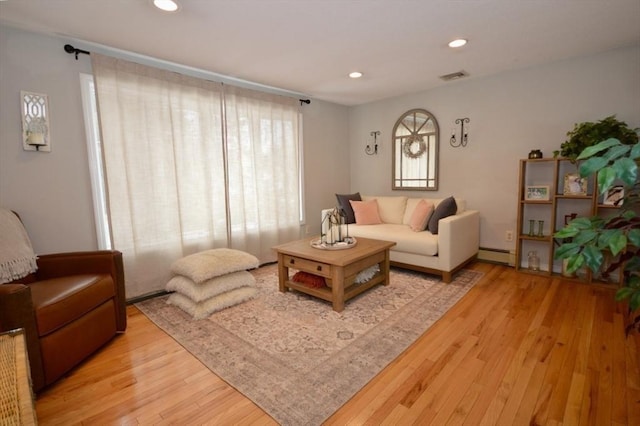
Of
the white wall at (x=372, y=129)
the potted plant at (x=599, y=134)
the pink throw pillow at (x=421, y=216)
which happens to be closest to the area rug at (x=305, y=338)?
the pink throw pillow at (x=421, y=216)

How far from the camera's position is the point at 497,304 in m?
2.65

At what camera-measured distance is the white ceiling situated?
79.3 inches

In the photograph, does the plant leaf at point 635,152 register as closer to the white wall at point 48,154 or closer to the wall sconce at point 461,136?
the wall sconce at point 461,136

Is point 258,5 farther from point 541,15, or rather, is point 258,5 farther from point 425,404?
point 425,404

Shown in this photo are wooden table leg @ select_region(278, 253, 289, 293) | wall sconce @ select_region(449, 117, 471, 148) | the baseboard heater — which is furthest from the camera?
wall sconce @ select_region(449, 117, 471, 148)

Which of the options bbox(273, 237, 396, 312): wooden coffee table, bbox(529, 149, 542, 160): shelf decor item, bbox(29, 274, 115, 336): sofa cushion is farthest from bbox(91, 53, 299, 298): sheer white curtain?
bbox(529, 149, 542, 160): shelf decor item

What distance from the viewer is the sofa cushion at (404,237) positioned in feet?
10.5

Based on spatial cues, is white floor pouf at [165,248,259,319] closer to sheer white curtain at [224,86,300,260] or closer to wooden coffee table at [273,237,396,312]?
wooden coffee table at [273,237,396,312]

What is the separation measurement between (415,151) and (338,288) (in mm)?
2634

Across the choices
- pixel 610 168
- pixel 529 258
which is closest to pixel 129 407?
pixel 610 168

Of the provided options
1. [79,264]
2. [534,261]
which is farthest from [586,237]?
[534,261]

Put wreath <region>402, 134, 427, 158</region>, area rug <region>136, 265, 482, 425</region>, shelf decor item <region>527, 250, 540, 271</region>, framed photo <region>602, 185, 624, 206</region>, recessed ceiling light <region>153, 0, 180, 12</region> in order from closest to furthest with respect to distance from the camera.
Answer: area rug <region>136, 265, 482, 425</region>, recessed ceiling light <region>153, 0, 180, 12</region>, framed photo <region>602, 185, 624, 206</region>, shelf decor item <region>527, 250, 540, 271</region>, wreath <region>402, 134, 427, 158</region>

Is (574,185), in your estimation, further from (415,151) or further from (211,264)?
(211,264)

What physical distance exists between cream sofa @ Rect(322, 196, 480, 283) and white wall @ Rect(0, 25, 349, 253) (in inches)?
107
